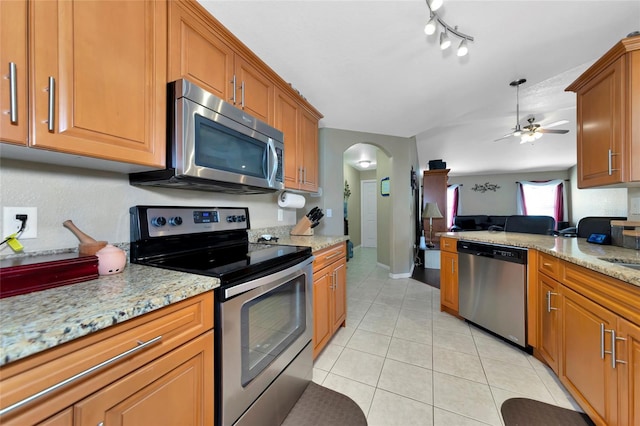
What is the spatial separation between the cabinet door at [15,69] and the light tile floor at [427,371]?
1.86 metres

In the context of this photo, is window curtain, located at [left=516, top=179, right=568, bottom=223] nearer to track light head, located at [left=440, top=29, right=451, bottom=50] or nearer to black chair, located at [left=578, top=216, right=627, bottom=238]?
black chair, located at [left=578, top=216, right=627, bottom=238]

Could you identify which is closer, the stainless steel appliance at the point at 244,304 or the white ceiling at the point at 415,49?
the stainless steel appliance at the point at 244,304

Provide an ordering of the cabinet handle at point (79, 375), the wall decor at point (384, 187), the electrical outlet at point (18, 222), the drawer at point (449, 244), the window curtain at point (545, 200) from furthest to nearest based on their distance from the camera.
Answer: the window curtain at point (545, 200)
the wall decor at point (384, 187)
the drawer at point (449, 244)
the electrical outlet at point (18, 222)
the cabinet handle at point (79, 375)

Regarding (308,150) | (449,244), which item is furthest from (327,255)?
(449,244)

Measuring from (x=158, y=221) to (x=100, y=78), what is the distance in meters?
0.66

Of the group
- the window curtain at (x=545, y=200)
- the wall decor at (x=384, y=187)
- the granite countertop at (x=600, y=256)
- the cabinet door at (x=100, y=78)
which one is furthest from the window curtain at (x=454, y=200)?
the cabinet door at (x=100, y=78)

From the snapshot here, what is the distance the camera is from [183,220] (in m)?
1.39

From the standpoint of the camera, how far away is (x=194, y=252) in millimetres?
1391

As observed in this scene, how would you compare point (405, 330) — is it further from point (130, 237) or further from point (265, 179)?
point (130, 237)

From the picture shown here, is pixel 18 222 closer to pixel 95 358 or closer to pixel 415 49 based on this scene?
pixel 95 358

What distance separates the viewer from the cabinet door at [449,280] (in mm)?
2455

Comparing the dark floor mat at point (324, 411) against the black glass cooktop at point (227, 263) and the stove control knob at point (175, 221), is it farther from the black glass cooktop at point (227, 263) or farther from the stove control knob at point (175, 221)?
the stove control knob at point (175, 221)

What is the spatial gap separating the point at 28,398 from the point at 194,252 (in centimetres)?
A: 94

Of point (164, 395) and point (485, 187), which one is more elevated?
point (485, 187)
